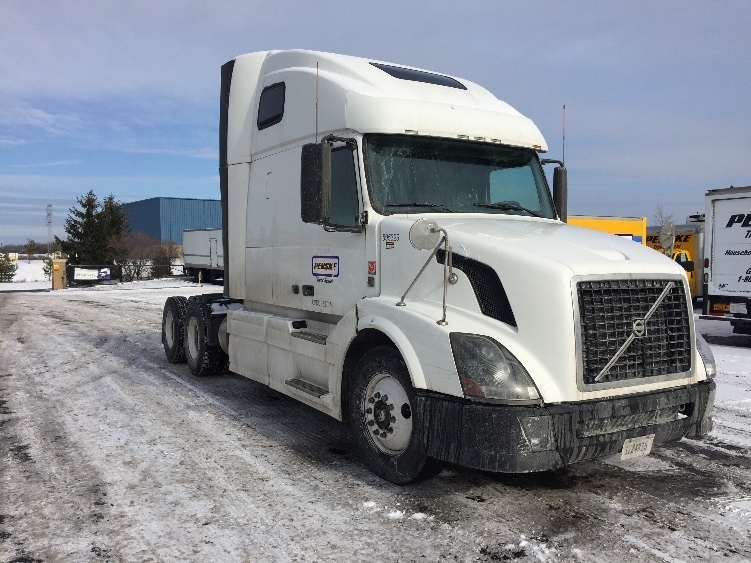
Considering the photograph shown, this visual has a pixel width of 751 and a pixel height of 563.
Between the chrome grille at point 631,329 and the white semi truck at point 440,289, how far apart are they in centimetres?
1

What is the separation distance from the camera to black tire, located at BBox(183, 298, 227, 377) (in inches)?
334

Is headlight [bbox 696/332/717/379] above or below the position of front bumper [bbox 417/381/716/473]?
above

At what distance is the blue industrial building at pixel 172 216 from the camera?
272 ft

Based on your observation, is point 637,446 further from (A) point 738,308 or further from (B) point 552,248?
(A) point 738,308

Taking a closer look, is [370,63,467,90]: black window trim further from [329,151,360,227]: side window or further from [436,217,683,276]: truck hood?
[436,217,683,276]: truck hood

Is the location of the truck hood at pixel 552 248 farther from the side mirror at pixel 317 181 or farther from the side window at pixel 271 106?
the side window at pixel 271 106

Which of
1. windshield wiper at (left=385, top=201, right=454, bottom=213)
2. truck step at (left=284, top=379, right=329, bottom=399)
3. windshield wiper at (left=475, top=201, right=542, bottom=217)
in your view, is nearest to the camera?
windshield wiper at (left=385, top=201, right=454, bottom=213)

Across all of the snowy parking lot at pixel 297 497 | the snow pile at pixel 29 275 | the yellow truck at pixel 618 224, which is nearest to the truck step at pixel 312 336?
Result: the snowy parking lot at pixel 297 497

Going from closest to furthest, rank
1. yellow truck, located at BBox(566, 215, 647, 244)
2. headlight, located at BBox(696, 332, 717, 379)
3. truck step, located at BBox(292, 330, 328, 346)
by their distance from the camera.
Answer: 1. headlight, located at BBox(696, 332, 717, 379)
2. truck step, located at BBox(292, 330, 328, 346)
3. yellow truck, located at BBox(566, 215, 647, 244)

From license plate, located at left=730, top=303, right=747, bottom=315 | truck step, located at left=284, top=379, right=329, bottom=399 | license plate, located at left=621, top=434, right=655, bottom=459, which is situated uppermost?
license plate, located at left=730, top=303, right=747, bottom=315

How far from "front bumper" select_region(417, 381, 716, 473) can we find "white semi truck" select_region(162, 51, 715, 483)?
0.01 meters

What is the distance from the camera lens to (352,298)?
5.35 m

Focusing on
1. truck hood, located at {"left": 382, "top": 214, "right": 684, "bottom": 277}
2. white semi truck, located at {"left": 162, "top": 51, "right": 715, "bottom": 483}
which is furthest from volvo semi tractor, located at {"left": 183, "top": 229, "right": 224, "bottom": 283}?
truck hood, located at {"left": 382, "top": 214, "right": 684, "bottom": 277}

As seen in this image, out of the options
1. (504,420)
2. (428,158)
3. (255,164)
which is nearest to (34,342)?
(255,164)
